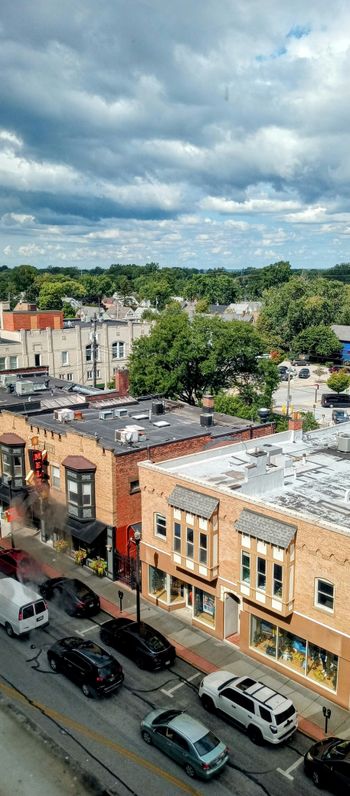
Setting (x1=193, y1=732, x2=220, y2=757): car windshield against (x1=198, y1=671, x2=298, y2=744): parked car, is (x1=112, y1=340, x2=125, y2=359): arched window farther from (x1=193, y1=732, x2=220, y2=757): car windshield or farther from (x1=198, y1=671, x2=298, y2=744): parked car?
(x1=193, y1=732, x2=220, y2=757): car windshield

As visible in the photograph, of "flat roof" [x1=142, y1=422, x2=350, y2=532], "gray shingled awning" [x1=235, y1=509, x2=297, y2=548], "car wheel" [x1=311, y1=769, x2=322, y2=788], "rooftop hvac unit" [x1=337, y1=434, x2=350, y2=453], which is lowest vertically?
"car wheel" [x1=311, y1=769, x2=322, y2=788]

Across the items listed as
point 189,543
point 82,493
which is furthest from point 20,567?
point 189,543

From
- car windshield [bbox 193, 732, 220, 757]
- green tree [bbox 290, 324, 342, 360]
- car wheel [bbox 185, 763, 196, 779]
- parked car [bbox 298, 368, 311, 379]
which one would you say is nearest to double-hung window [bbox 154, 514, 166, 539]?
car windshield [bbox 193, 732, 220, 757]

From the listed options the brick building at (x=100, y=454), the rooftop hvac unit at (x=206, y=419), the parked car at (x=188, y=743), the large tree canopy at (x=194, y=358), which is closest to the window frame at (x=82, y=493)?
the brick building at (x=100, y=454)

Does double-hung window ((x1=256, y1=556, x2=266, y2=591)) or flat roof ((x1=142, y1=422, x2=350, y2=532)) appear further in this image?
flat roof ((x1=142, y1=422, x2=350, y2=532))

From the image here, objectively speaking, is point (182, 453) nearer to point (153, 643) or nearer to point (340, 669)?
point (153, 643)

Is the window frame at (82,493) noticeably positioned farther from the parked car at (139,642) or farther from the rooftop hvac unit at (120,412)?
the parked car at (139,642)
